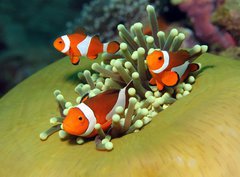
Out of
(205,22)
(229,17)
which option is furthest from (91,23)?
(229,17)

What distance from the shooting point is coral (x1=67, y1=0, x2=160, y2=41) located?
2.92m

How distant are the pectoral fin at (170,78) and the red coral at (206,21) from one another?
1088mm

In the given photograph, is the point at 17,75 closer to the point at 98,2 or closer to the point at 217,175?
the point at 98,2

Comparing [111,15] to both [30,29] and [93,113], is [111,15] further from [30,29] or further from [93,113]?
[30,29]

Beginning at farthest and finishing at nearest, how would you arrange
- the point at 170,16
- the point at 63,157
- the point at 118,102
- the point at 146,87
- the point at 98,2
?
1. the point at 98,2
2. the point at 170,16
3. the point at 146,87
4. the point at 118,102
5. the point at 63,157

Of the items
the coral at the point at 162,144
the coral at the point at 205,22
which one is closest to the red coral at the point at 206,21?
the coral at the point at 205,22

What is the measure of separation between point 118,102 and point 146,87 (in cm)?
20

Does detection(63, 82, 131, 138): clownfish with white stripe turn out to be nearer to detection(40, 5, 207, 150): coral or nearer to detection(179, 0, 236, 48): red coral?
detection(40, 5, 207, 150): coral

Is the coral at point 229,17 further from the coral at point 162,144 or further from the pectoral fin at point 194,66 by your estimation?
the pectoral fin at point 194,66

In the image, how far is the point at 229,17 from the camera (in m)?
2.18

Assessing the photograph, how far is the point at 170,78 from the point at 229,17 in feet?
3.39

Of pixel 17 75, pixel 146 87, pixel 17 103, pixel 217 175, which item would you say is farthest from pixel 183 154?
pixel 17 75

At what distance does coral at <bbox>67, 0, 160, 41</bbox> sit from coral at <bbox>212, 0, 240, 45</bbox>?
66 centimetres

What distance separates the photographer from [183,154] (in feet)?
3.48
